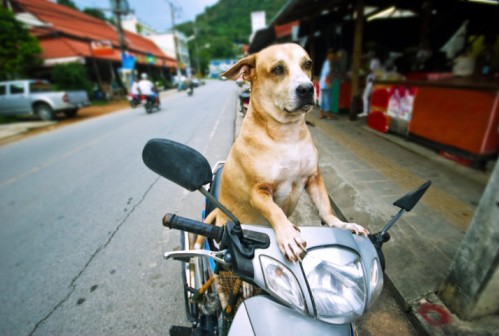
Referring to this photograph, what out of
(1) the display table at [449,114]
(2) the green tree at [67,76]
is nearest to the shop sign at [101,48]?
(2) the green tree at [67,76]

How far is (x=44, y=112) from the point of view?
12.6 m

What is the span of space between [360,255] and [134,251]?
2516mm

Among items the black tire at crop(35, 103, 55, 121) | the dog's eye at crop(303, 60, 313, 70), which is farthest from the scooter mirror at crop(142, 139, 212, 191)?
the black tire at crop(35, 103, 55, 121)

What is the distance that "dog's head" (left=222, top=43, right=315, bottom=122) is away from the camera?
1.46m

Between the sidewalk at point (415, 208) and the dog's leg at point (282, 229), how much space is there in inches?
35.9

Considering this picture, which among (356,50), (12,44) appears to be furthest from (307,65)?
(12,44)

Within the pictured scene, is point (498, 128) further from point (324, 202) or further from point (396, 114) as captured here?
point (324, 202)

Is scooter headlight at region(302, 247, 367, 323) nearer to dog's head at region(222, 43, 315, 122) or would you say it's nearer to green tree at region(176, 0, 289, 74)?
dog's head at region(222, 43, 315, 122)

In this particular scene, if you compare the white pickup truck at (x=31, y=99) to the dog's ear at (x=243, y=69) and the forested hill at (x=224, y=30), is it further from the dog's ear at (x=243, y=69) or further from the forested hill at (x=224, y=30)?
the forested hill at (x=224, y=30)

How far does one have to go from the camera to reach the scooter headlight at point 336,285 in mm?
922

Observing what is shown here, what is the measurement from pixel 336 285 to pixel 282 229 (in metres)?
0.29

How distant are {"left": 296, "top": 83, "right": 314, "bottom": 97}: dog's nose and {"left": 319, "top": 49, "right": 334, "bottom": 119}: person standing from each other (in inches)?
256

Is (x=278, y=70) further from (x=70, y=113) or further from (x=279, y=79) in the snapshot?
(x=70, y=113)

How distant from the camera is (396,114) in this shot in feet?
18.9
